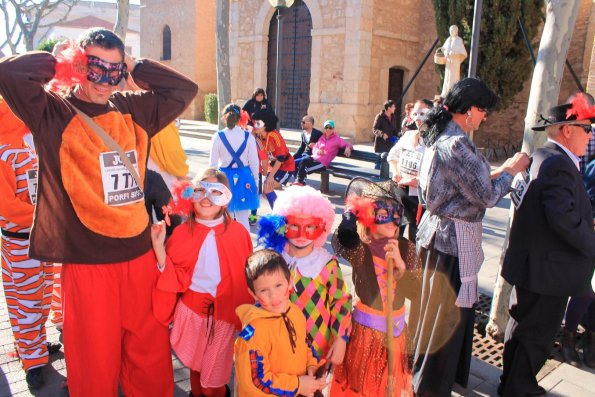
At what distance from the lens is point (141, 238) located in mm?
2502

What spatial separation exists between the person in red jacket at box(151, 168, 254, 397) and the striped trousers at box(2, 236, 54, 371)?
109 cm

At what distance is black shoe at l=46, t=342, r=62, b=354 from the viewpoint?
11.7 feet

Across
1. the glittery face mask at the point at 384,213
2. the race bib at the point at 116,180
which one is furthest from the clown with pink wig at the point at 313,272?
the race bib at the point at 116,180

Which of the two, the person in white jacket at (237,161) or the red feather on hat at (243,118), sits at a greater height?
the red feather on hat at (243,118)

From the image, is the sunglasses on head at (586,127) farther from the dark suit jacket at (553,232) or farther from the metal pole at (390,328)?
the metal pole at (390,328)

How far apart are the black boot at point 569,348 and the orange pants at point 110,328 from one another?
2.94 metres

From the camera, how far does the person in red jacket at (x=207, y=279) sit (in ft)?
A: 9.02

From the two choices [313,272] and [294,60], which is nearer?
[313,272]

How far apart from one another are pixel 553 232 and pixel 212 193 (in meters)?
2.00

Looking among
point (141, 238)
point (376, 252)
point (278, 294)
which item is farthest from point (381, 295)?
point (141, 238)

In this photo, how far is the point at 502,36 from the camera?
12695 millimetres

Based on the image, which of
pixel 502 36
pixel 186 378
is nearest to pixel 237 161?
pixel 186 378

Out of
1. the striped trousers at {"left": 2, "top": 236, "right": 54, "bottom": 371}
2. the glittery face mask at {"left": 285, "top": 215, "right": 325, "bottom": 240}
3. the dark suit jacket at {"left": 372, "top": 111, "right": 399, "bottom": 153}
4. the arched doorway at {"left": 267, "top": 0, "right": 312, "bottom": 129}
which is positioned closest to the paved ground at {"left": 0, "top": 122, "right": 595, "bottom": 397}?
the striped trousers at {"left": 2, "top": 236, "right": 54, "bottom": 371}

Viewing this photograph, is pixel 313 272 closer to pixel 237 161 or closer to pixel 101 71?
pixel 101 71
